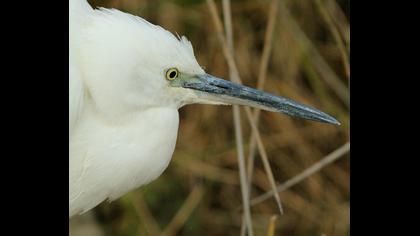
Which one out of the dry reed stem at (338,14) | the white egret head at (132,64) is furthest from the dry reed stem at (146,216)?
the white egret head at (132,64)

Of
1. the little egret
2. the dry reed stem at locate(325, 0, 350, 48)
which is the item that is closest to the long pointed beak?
the little egret

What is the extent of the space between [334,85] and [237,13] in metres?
0.38

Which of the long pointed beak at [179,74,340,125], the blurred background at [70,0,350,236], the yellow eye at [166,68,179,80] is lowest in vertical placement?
the yellow eye at [166,68,179,80]

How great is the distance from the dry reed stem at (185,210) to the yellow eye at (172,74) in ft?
3.47

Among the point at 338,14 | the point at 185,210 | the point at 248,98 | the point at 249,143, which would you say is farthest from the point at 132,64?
the point at 185,210

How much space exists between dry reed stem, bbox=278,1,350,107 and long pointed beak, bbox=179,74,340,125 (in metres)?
0.76

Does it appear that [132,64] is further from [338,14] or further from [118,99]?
[338,14]

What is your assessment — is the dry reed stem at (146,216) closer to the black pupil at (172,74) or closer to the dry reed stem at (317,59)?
the dry reed stem at (317,59)

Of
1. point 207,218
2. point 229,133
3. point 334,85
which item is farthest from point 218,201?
point 334,85

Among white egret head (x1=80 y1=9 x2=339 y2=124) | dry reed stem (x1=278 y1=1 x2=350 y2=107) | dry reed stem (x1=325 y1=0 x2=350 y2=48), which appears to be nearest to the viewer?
white egret head (x1=80 y1=9 x2=339 y2=124)

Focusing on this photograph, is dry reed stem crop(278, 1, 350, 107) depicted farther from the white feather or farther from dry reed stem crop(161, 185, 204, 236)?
the white feather

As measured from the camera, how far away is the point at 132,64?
1.17m

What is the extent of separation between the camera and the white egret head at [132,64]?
45.3 inches

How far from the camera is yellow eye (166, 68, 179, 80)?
1.23m
